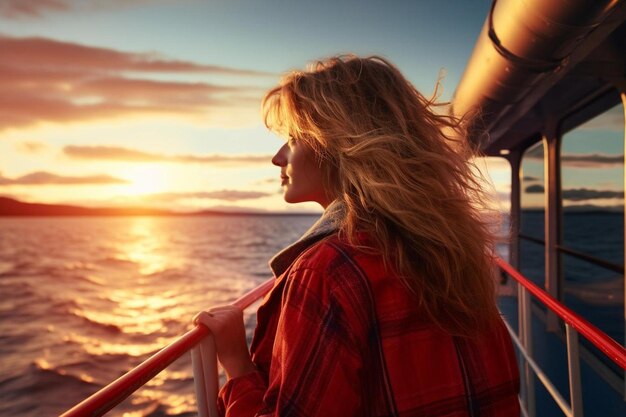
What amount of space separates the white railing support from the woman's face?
41cm

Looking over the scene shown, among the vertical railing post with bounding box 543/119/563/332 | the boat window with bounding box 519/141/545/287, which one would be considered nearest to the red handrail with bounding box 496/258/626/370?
the vertical railing post with bounding box 543/119/563/332

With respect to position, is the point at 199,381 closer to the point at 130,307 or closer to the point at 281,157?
the point at 281,157

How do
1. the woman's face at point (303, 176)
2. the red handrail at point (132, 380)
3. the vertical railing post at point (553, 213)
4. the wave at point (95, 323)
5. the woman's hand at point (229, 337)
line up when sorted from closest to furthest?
the red handrail at point (132, 380), the woman's hand at point (229, 337), the woman's face at point (303, 176), the vertical railing post at point (553, 213), the wave at point (95, 323)

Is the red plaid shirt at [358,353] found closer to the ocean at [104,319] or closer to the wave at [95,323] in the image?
the ocean at [104,319]

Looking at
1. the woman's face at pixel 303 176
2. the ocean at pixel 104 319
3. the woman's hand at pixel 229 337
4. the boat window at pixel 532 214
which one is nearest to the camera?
the woman's hand at pixel 229 337

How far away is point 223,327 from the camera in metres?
1.23

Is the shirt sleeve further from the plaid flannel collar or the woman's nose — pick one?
the woman's nose

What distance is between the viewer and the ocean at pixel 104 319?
43.0ft

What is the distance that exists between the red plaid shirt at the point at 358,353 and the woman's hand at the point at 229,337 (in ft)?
0.39

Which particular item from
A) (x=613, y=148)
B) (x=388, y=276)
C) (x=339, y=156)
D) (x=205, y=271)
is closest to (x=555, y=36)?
(x=339, y=156)

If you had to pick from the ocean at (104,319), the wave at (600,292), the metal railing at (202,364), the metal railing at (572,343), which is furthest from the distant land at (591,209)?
the ocean at (104,319)

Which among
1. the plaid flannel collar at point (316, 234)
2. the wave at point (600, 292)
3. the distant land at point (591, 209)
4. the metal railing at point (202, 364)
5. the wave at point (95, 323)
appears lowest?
the wave at point (95, 323)

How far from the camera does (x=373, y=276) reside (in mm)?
957

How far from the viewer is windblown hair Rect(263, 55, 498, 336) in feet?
3.38
